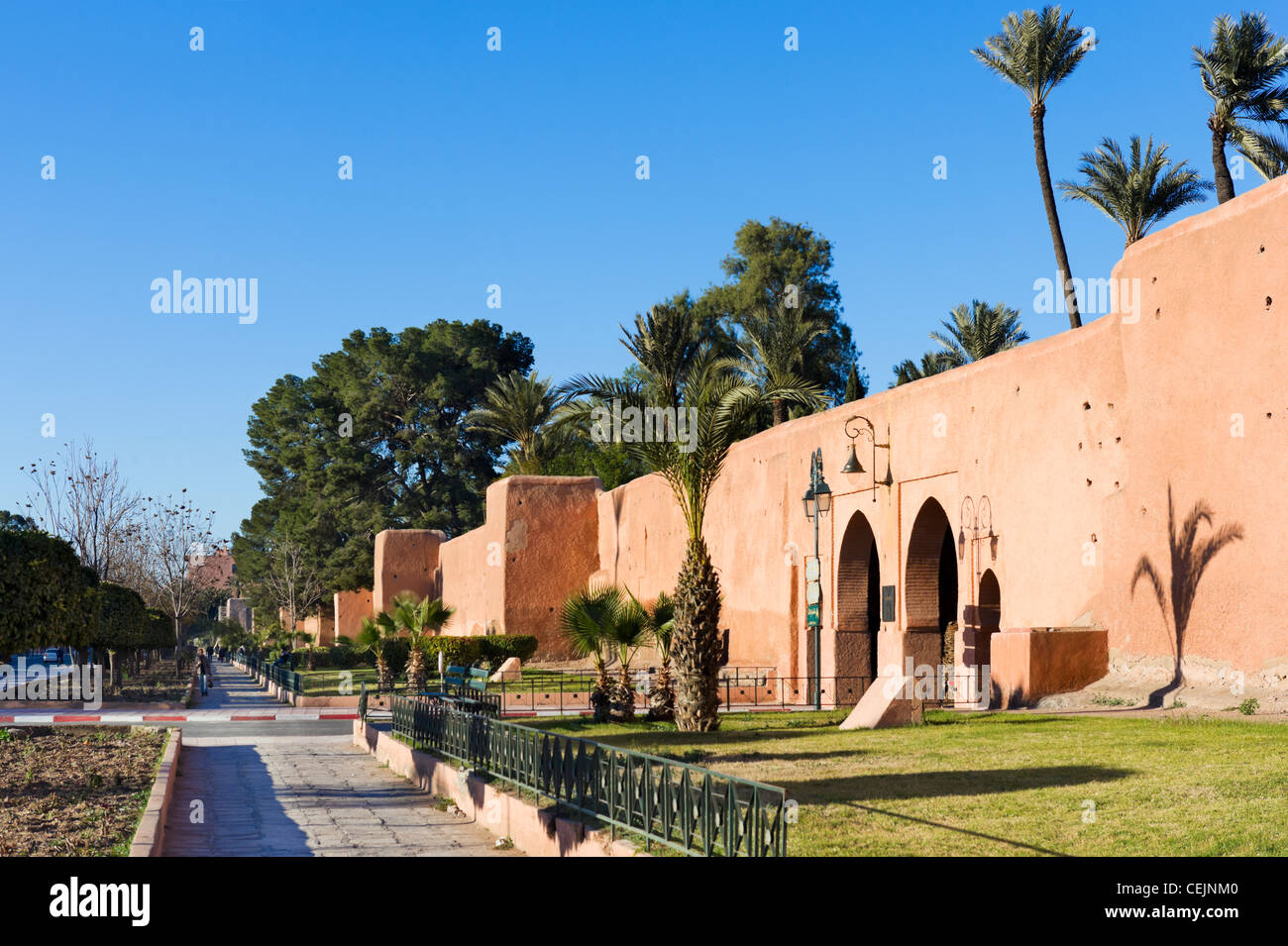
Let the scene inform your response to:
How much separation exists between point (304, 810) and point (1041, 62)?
28791 mm

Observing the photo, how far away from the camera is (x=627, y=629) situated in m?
17.9

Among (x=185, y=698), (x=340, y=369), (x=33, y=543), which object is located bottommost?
(x=185, y=698)

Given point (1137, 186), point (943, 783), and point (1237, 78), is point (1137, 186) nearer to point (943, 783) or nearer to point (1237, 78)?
point (1237, 78)

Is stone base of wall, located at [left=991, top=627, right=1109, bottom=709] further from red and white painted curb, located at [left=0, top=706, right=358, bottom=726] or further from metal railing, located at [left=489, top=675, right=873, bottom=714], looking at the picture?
red and white painted curb, located at [left=0, top=706, right=358, bottom=726]

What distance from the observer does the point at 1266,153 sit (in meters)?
31.1

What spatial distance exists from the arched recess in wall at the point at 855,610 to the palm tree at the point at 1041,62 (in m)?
13.5

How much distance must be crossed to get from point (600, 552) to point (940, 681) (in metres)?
19.5

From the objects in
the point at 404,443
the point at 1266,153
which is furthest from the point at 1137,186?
the point at 404,443

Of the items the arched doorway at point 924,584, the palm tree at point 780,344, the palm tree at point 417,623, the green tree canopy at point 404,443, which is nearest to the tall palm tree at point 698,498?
the arched doorway at point 924,584

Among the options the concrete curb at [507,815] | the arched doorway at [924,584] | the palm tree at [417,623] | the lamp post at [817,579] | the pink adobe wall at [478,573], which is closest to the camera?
the concrete curb at [507,815]

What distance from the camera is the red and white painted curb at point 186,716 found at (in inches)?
804

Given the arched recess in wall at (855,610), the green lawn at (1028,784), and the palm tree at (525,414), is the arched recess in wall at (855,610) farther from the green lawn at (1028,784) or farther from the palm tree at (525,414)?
the palm tree at (525,414)
